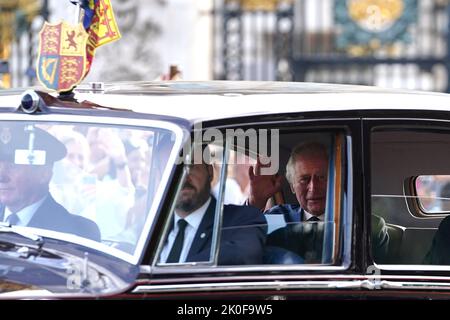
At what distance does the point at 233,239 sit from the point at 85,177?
0.55m

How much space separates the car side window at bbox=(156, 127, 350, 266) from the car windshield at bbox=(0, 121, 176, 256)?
134mm

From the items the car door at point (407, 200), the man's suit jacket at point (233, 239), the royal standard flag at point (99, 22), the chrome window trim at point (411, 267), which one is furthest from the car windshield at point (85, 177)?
the chrome window trim at point (411, 267)

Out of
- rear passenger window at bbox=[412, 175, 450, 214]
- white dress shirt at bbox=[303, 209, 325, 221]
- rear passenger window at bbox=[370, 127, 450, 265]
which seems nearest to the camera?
white dress shirt at bbox=[303, 209, 325, 221]

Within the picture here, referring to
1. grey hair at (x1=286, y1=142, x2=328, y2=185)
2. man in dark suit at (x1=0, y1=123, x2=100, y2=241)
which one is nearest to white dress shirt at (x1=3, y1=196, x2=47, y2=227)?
man in dark suit at (x1=0, y1=123, x2=100, y2=241)

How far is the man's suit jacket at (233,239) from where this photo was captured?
3.93 metres

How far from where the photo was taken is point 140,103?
13.5 feet

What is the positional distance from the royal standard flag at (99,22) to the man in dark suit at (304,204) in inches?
28.6

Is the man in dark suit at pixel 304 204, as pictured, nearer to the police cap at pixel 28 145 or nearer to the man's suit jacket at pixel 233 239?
the man's suit jacket at pixel 233 239

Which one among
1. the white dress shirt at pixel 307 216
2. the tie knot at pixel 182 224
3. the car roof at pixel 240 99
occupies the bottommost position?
the tie knot at pixel 182 224

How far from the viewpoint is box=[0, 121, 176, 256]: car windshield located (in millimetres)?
3902

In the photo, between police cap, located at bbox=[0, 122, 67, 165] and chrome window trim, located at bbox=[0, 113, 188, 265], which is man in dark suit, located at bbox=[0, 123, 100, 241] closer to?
police cap, located at bbox=[0, 122, 67, 165]

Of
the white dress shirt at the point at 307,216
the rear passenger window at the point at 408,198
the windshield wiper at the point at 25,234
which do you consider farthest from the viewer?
the rear passenger window at the point at 408,198

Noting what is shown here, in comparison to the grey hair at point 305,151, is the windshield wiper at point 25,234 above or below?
below

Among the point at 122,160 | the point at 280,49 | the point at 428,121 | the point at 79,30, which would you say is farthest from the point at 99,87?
the point at 280,49
